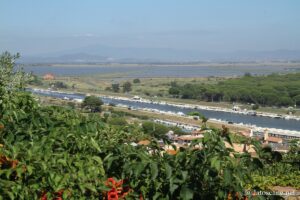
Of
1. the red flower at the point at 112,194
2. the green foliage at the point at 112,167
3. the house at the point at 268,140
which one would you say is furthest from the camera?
the house at the point at 268,140

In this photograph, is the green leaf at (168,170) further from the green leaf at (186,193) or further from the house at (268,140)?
Result: the house at (268,140)

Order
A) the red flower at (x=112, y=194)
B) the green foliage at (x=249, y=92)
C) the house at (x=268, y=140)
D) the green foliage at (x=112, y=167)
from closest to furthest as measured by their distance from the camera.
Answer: the green foliage at (x=112, y=167) → the red flower at (x=112, y=194) → the house at (x=268, y=140) → the green foliage at (x=249, y=92)

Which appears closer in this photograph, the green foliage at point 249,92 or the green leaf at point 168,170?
the green leaf at point 168,170

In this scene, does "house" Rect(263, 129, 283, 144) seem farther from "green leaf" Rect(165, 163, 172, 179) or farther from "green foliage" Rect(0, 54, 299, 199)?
A: "green leaf" Rect(165, 163, 172, 179)

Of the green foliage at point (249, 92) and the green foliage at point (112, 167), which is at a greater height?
the green foliage at point (112, 167)

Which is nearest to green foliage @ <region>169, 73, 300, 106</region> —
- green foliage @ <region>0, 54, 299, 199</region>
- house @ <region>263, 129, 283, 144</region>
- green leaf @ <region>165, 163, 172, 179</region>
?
house @ <region>263, 129, 283, 144</region>

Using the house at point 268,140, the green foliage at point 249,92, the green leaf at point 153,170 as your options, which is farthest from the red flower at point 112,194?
the green foliage at point 249,92

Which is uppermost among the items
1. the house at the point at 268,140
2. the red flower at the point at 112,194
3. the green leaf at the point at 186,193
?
the green leaf at the point at 186,193

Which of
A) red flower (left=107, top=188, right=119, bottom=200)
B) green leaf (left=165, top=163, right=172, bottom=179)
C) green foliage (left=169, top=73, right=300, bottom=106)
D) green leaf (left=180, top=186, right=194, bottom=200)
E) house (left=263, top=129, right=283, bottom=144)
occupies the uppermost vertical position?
green leaf (left=165, top=163, right=172, bottom=179)

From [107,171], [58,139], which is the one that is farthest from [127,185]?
[58,139]

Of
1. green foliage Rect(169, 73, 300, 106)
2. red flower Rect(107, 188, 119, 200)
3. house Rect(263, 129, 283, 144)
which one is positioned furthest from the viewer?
green foliage Rect(169, 73, 300, 106)
